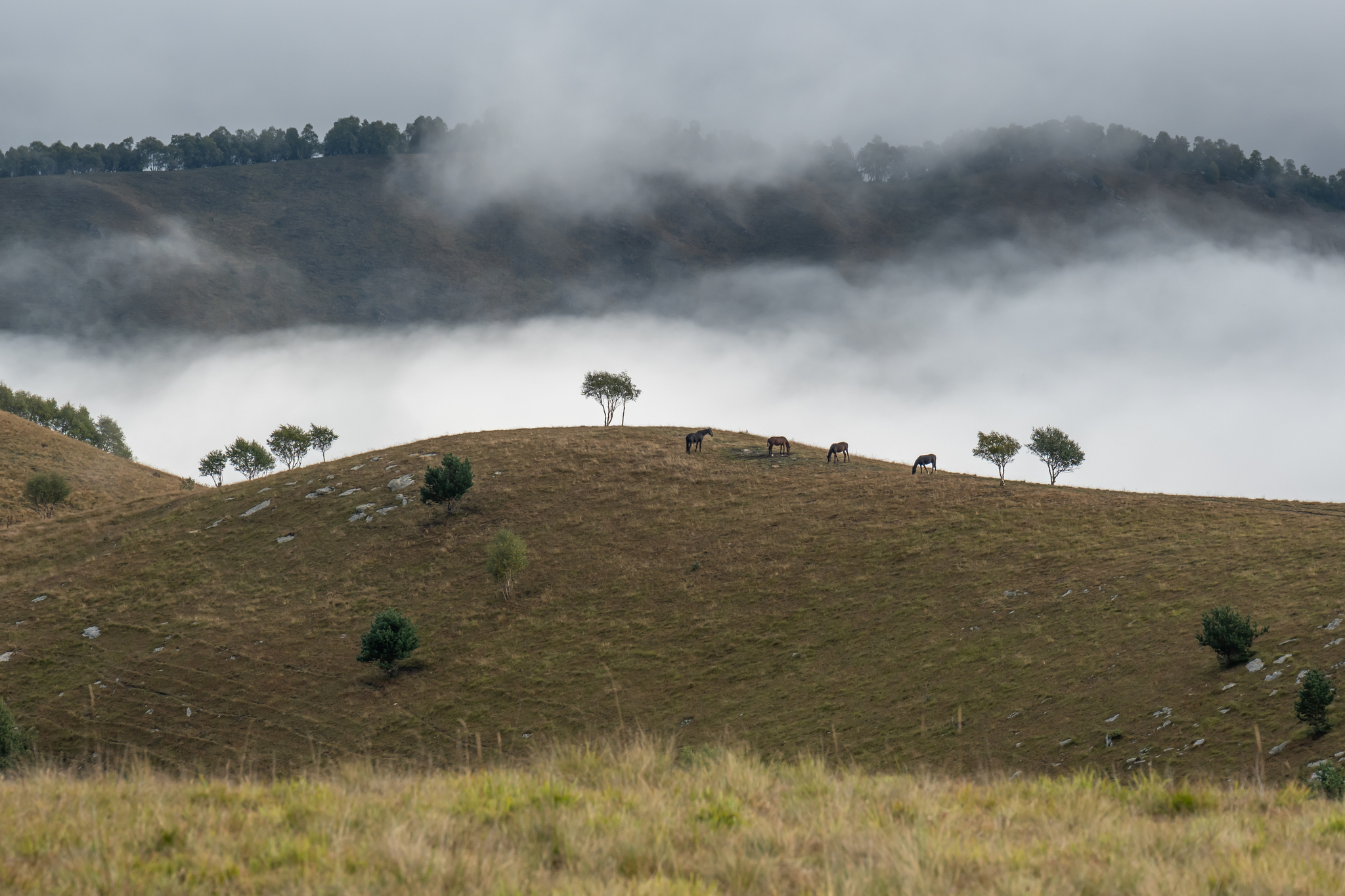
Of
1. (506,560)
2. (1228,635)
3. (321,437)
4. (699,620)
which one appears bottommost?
(699,620)

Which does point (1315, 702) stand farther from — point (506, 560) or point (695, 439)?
point (695, 439)

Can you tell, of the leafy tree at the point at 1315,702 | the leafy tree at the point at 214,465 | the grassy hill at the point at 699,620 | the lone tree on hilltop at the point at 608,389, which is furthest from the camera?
the leafy tree at the point at 214,465

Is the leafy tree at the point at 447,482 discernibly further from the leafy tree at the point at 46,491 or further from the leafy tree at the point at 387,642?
the leafy tree at the point at 46,491

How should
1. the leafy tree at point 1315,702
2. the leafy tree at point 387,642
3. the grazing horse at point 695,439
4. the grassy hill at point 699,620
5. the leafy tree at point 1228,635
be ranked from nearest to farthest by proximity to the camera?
the leafy tree at point 1315,702 < the leafy tree at point 1228,635 < the grassy hill at point 699,620 < the leafy tree at point 387,642 < the grazing horse at point 695,439

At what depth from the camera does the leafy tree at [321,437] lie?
10181 cm

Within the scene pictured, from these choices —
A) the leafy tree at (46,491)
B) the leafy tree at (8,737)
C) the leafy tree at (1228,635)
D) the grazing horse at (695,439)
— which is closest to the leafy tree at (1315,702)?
the leafy tree at (1228,635)

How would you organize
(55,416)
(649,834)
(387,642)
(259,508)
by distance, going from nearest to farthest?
(649,834) → (387,642) → (259,508) → (55,416)

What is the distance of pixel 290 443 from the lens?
100 m

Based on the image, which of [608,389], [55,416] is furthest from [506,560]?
[55,416]

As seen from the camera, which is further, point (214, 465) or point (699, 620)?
point (214, 465)

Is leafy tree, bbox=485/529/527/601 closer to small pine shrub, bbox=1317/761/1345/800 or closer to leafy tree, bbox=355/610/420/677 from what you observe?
leafy tree, bbox=355/610/420/677

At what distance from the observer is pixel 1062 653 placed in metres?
27.8

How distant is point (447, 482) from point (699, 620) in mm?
23224

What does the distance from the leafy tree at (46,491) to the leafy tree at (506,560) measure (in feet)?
161
